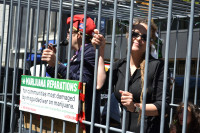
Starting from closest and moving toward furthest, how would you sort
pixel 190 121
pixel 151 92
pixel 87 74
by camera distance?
pixel 151 92
pixel 87 74
pixel 190 121

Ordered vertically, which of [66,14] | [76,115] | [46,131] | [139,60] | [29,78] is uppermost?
[66,14]

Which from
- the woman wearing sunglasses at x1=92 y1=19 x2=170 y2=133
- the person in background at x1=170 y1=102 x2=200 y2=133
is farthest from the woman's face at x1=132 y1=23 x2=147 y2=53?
the person in background at x1=170 y1=102 x2=200 y2=133

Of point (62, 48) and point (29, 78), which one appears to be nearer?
point (29, 78)

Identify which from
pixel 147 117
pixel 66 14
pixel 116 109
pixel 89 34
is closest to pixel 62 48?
pixel 66 14

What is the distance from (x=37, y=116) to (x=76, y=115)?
2.10 feet

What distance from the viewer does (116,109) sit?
390 centimetres

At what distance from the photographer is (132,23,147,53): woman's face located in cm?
278

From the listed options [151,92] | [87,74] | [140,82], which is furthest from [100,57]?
[151,92]

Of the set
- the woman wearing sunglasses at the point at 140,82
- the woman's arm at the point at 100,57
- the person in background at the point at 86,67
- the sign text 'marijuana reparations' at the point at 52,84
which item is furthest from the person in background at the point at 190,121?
the sign text 'marijuana reparations' at the point at 52,84

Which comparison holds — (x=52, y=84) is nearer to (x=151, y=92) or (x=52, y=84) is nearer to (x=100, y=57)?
(x=100, y=57)

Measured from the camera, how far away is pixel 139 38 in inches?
109

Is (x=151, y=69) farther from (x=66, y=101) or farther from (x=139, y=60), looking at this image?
(x=66, y=101)

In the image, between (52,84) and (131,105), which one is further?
(52,84)

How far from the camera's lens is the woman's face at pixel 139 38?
278 centimetres
